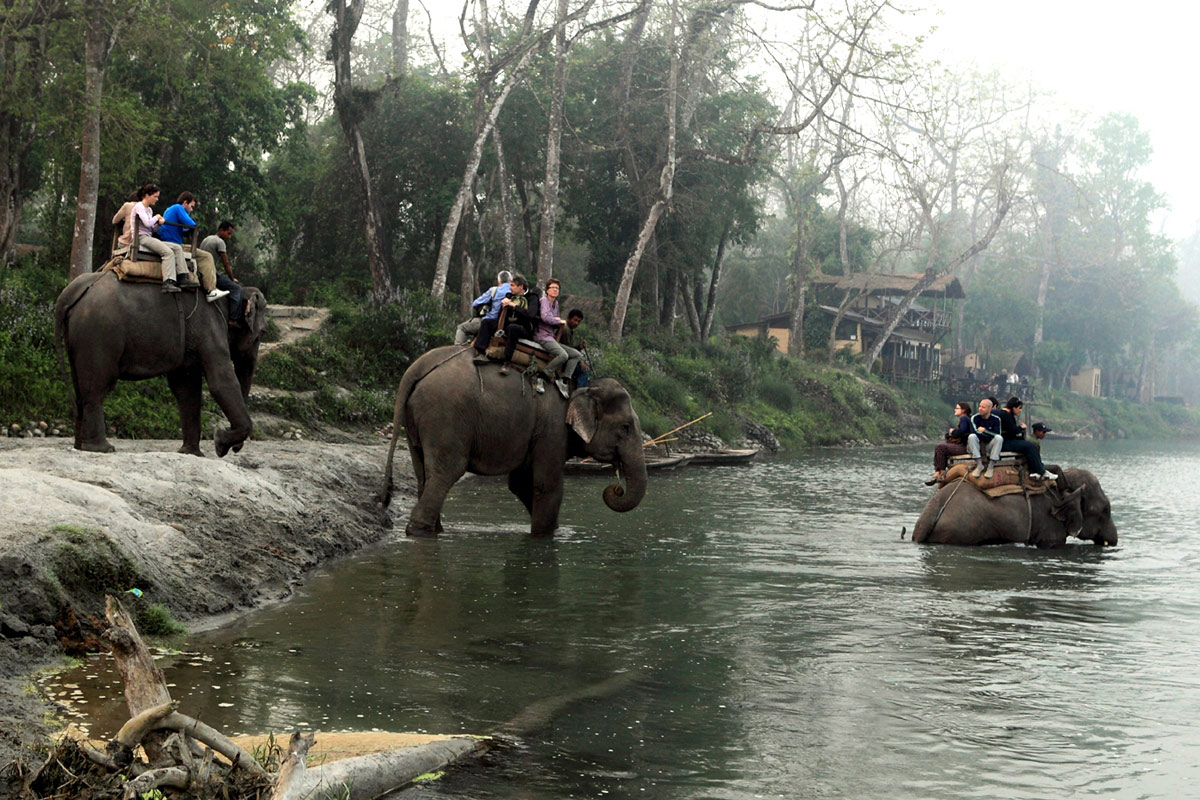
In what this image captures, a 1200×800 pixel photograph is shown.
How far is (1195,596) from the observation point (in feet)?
39.0

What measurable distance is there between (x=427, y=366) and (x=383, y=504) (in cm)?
171

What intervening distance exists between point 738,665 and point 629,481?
533cm

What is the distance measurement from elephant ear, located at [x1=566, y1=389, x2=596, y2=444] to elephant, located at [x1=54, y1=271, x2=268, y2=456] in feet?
10.7

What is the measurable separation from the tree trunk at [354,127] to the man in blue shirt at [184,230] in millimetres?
15047

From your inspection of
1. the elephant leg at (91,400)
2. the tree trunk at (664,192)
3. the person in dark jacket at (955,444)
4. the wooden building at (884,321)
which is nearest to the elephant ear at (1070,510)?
the person in dark jacket at (955,444)

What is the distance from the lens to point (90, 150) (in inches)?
734

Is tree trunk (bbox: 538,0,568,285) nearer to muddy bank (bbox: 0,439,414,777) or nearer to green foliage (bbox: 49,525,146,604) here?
muddy bank (bbox: 0,439,414,777)

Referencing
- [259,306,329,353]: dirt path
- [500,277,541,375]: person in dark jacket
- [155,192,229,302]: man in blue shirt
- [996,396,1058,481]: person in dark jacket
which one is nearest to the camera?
[155,192,229,302]: man in blue shirt

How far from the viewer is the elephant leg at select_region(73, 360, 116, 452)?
37.2ft

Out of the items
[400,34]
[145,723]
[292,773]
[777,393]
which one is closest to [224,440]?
[145,723]

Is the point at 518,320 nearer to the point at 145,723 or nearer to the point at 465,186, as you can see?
the point at 145,723

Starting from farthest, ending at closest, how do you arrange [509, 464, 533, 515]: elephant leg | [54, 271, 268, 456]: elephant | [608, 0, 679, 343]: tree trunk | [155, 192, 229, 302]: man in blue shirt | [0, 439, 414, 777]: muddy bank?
1. [608, 0, 679, 343]: tree trunk
2. [509, 464, 533, 515]: elephant leg
3. [155, 192, 229, 302]: man in blue shirt
4. [54, 271, 268, 456]: elephant
5. [0, 439, 414, 777]: muddy bank

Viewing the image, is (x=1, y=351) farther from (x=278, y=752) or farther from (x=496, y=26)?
(x=496, y=26)

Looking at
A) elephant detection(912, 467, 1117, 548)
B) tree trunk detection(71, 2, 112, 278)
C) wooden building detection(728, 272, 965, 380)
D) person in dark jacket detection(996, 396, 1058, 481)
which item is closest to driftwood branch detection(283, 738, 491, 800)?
elephant detection(912, 467, 1117, 548)
